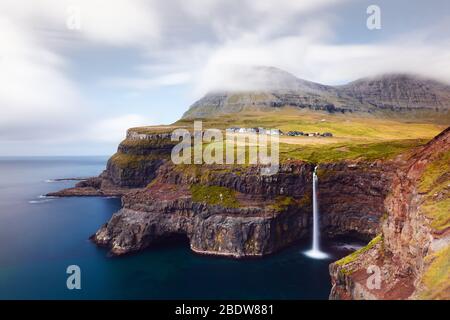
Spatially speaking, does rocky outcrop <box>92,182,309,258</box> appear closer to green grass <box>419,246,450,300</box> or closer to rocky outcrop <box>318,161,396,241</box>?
rocky outcrop <box>318,161,396,241</box>

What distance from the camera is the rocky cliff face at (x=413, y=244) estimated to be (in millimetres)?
36938

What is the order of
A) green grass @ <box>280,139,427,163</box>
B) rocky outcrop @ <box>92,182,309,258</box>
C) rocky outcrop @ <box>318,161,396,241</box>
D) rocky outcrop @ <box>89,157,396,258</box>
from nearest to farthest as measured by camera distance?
rocky outcrop @ <box>92,182,309,258</box>
rocky outcrop @ <box>89,157,396,258</box>
rocky outcrop @ <box>318,161,396,241</box>
green grass @ <box>280,139,427,163</box>

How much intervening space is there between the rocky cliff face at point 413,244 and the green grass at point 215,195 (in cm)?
5679

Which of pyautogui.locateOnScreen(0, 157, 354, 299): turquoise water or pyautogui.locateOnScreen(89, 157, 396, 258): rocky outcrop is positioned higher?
pyautogui.locateOnScreen(89, 157, 396, 258): rocky outcrop

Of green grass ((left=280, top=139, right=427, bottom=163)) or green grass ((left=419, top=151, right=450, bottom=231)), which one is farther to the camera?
green grass ((left=280, top=139, right=427, bottom=163))

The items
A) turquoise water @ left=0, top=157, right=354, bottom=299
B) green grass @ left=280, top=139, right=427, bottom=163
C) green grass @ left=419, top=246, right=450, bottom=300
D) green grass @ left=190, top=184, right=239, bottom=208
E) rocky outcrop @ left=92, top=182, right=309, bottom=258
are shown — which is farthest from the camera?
green grass @ left=280, top=139, right=427, bottom=163

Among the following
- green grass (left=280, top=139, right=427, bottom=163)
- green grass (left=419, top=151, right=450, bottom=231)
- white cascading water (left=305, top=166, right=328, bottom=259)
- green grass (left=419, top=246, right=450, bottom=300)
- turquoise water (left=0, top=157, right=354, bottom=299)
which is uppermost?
green grass (left=280, top=139, right=427, bottom=163)

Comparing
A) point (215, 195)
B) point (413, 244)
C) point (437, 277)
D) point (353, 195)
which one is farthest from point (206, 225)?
point (437, 277)

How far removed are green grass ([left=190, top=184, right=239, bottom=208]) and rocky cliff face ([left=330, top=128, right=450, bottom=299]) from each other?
56786 millimetres

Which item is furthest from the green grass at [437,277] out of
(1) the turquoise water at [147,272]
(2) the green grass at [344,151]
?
(2) the green grass at [344,151]

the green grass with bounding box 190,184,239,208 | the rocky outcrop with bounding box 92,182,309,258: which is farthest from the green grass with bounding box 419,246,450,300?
the green grass with bounding box 190,184,239,208

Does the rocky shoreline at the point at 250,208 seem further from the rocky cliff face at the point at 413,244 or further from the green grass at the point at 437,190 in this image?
the green grass at the point at 437,190

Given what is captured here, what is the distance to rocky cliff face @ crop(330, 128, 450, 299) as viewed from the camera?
36.9 meters
